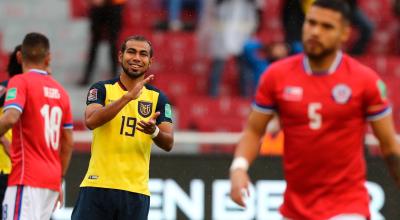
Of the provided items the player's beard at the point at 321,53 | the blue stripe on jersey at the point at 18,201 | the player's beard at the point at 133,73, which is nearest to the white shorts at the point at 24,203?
the blue stripe on jersey at the point at 18,201

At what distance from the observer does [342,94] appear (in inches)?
261

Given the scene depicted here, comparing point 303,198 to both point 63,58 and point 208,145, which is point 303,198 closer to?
point 208,145

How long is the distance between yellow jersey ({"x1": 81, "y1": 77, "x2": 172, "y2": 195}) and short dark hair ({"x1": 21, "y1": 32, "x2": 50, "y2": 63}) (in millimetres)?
616

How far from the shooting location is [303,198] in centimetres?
673

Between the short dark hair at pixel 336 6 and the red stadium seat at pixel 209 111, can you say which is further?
the red stadium seat at pixel 209 111

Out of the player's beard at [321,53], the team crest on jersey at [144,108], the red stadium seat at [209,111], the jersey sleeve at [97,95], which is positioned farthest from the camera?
the red stadium seat at [209,111]

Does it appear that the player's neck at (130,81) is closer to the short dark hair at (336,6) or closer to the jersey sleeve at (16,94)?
the jersey sleeve at (16,94)

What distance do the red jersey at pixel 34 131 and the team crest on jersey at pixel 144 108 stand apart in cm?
77

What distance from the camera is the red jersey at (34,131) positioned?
871cm

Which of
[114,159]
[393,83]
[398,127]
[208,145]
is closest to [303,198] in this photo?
[114,159]

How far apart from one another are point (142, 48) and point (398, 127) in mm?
7611

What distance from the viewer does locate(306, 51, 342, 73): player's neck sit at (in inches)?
262

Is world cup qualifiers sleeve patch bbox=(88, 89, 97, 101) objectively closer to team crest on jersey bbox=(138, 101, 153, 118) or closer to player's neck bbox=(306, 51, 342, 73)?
team crest on jersey bbox=(138, 101, 153, 118)

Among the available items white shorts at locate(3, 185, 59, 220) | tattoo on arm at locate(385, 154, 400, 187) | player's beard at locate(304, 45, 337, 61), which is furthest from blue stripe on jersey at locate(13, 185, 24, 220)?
tattoo on arm at locate(385, 154, 400, 187)
